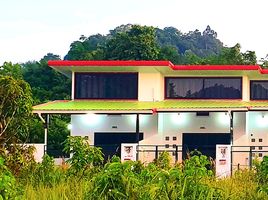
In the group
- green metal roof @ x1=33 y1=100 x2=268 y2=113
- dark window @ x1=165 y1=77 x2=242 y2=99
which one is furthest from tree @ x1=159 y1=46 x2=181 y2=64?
green metal roof @ x1=33 y1=100 x2=268 y2=113

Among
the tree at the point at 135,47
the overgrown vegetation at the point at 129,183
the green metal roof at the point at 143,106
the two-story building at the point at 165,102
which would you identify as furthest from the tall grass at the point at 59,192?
the tree at the point at 135,47

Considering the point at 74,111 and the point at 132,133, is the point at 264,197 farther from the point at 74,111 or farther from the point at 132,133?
the point at 132,133

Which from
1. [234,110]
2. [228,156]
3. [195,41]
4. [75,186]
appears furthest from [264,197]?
[195,41]

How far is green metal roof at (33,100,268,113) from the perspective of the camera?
24.1 m

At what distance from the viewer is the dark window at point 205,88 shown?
2786cm

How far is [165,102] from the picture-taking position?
27.3 meters

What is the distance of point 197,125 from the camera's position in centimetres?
2702

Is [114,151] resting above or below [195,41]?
below

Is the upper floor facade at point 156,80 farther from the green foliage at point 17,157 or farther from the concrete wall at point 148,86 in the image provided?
the green foliage at point 17,157

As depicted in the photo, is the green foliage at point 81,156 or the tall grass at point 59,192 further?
the green foliage at point 81,156

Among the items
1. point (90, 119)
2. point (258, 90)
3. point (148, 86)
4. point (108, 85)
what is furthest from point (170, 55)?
point (90, 119)

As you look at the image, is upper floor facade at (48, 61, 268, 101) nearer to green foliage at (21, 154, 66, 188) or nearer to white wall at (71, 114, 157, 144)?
white wall at (71, 114, 157, 144)

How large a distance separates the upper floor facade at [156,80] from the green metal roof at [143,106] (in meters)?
0.44

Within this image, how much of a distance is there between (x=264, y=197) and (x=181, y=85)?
694 inches
